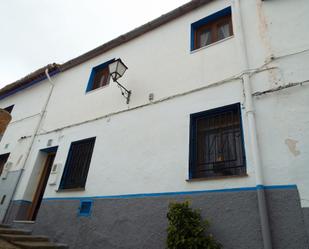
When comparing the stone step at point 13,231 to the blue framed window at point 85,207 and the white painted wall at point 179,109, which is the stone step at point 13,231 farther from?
the blue framed window at point 85,207

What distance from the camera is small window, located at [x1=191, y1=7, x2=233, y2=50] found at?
575 cm

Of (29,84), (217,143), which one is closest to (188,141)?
(217,143)

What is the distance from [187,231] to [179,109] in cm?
248

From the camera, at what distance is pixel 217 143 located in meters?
4.37

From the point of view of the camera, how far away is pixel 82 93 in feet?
25.1

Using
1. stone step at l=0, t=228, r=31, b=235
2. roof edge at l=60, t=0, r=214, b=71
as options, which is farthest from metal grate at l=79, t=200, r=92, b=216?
roof edge at l=60, t=0, r=214, b=71

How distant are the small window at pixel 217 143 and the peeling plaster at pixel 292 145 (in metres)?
0.69

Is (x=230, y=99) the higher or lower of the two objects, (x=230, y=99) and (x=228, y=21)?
the lower

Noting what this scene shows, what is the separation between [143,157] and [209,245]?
219 centimetres

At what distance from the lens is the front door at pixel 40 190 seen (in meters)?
6.85

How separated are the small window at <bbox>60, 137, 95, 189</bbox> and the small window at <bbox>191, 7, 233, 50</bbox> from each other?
151 inches

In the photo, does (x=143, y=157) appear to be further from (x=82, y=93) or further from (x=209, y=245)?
(x=82, y=93)

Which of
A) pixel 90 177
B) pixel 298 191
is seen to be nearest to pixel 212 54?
pixel 298 191

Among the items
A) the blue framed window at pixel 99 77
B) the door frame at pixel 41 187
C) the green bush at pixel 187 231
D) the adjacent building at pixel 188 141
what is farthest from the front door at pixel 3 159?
the green bush at pixel 187 231
